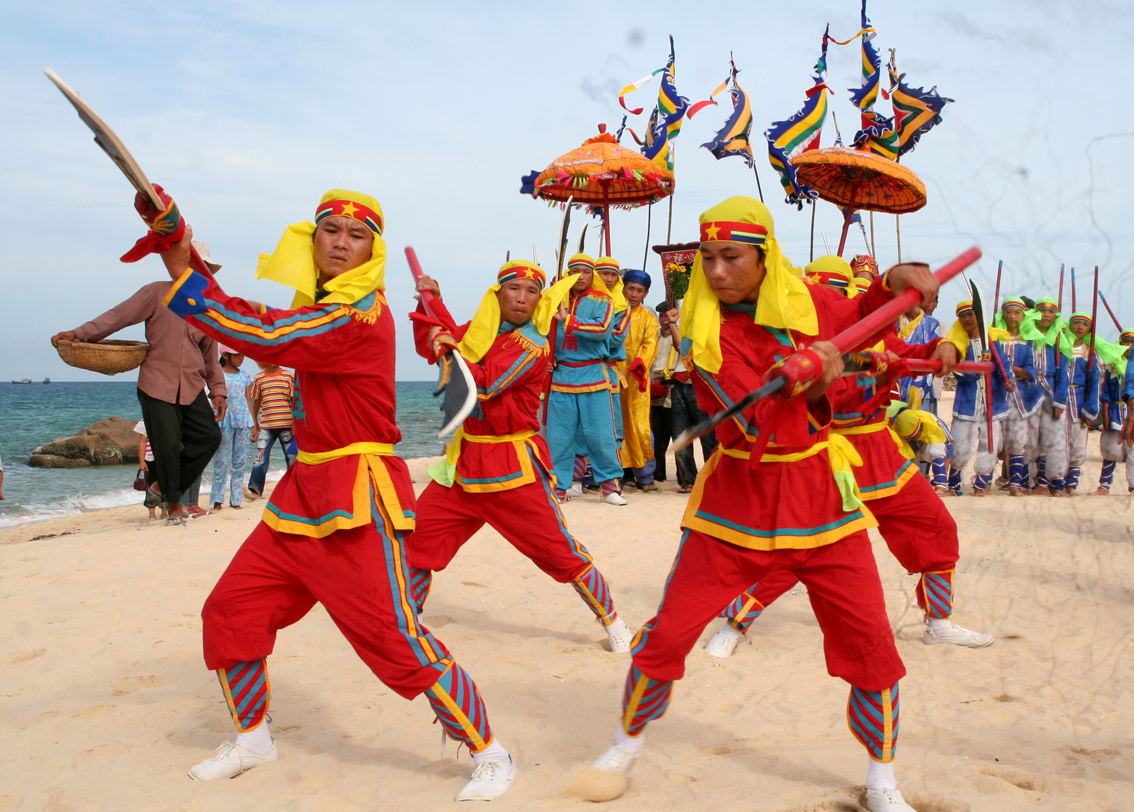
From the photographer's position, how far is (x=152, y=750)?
11.0 ft

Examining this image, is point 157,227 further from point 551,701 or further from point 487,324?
point 551,701

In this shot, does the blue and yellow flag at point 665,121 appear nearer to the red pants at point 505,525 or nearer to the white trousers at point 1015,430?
the white trousers at point 1015,430

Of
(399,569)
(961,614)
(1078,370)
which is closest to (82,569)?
(399,569)

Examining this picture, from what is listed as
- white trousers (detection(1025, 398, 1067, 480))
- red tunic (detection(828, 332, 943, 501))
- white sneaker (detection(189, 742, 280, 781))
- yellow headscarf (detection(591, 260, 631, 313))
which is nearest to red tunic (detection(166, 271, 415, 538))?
white sneaker (detection(189, 742, 280, 781))

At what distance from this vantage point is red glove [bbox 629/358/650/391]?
32.0ft

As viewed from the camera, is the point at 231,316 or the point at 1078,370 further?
the point at 1078,370

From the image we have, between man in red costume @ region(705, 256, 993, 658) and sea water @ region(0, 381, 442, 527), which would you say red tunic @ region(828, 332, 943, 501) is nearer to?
man in red costume @ region(705, 256, 993, 658)

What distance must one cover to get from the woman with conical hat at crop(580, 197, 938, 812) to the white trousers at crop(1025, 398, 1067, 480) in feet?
27.9

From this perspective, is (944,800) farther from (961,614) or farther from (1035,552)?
(1035,552)

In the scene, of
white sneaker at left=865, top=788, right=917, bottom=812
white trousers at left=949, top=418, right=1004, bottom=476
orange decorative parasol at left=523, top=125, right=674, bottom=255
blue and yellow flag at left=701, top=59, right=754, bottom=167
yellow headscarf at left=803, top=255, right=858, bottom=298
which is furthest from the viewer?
blue and yellow flag at left=701, top=59, right=754, bottom=167

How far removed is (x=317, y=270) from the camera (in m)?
3.14

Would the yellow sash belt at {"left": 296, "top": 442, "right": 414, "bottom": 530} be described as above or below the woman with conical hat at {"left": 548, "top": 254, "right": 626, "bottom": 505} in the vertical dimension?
below

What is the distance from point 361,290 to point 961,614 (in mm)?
4342

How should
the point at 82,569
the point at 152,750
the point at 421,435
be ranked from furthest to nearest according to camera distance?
the point at 421,435
the point at 82,569
the point at 152,750
